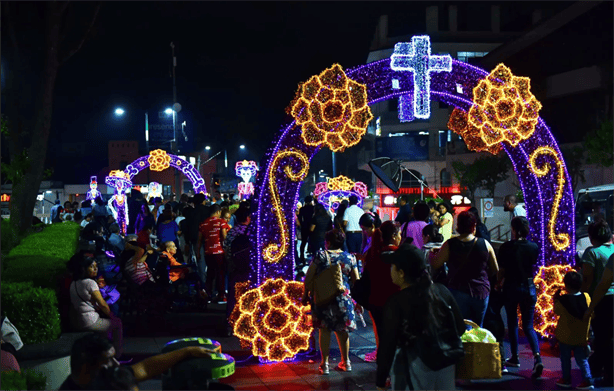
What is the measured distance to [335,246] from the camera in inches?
278

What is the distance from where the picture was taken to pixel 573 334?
20.7 ft

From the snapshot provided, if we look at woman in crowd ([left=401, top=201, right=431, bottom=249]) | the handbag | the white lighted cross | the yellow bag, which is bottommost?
the yellow bag

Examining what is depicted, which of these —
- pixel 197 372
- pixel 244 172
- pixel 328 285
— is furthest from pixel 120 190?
pixel 197 372

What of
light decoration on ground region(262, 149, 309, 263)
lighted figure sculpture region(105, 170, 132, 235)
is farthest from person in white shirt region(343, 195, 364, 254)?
lighted figure sculpture region(105, 170, 132, 235)

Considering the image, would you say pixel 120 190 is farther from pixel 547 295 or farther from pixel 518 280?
pixel 518 280

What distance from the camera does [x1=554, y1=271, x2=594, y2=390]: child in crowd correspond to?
20.6 ft

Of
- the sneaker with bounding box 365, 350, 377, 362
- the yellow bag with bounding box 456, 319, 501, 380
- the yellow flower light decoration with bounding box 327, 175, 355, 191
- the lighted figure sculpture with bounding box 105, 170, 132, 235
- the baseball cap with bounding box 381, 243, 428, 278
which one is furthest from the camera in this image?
the yellow flower light decoration with bounding box 327, 175, 355, 191

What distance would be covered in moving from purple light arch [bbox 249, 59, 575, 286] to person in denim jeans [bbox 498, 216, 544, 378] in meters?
1.81

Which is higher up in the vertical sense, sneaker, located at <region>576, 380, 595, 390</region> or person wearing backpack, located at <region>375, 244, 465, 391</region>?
person wearing backpack, located at <region>375, 244, 465, 391</region>

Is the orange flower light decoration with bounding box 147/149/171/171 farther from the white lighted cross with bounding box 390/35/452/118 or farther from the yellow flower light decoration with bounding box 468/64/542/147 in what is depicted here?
the yellow flower light decoration with bounding box 468/64/542/147

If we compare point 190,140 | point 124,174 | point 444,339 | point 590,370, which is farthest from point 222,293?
point 190,140

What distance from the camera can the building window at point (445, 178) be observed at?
1759 inches

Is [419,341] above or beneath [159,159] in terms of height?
beneath

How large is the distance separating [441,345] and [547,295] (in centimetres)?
506
